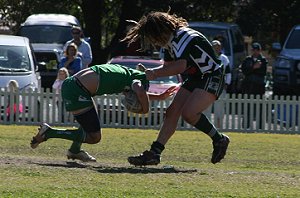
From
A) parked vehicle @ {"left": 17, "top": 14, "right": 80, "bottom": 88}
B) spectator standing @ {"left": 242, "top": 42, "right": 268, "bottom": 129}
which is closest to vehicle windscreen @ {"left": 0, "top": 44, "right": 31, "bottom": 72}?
spectator standing @ {"left": 242, "top": 42, "right": 268, "bottom": 129}

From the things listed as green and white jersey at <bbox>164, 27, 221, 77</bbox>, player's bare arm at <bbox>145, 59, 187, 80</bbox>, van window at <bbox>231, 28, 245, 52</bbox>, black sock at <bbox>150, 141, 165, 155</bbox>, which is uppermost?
green and white jersey at <bbox>164, 27, 221, 77</bbox>

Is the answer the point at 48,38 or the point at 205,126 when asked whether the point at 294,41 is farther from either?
the point at 205,126

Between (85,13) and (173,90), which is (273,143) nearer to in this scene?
(173,90)

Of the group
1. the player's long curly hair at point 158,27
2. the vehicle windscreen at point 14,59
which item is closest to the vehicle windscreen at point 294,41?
the vehicle windscreen at point 14,59

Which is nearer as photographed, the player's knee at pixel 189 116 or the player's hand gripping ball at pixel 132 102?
the player's hand gripping ball at pixel 132 102

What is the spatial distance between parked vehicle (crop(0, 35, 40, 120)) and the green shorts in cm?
952

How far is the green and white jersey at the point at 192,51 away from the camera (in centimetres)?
1041

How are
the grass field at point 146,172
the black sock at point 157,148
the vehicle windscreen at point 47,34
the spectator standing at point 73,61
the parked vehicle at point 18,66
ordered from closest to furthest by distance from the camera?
the grass field at point 146,172 → the black sock at point 157,148 → the spectator standing at point 73,61 → the parked vehicle at point 18,66 → the vehicle windscreen at point 47,34

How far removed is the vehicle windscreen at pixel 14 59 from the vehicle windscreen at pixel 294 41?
24.6ft

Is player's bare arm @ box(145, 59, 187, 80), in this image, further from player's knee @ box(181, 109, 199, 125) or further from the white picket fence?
the white picket fence

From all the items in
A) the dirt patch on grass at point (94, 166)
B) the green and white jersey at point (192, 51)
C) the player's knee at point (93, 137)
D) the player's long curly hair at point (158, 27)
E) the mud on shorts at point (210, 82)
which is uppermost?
the player's long curly hair at point (158, 27)

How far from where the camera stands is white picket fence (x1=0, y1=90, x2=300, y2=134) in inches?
785

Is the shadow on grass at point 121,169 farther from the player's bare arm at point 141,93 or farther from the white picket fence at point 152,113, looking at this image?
the white picket fence at point 152,113

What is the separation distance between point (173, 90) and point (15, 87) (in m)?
9.22
